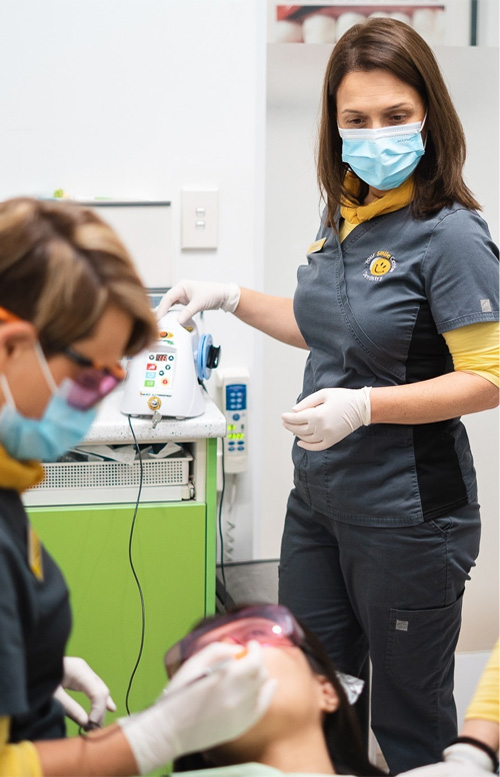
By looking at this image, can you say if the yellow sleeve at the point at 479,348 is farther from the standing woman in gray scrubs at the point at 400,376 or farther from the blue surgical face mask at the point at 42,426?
the blue surgical face mask at the point at 42,426

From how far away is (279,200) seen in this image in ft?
8.34

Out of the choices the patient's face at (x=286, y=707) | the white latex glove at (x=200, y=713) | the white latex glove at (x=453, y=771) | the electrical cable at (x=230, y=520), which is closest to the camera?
the white latex glove at (x=200, y=713)

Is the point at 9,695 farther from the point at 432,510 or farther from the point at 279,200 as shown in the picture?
the point at 279,200

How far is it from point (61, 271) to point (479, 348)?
93 centimetres

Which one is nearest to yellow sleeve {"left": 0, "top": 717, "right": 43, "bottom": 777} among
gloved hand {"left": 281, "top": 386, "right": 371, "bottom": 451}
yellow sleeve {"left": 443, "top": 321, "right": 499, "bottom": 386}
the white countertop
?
gloved hand {"left": 281, "top": 386, "right": 371, "bottom": 451}

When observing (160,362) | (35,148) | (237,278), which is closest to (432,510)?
(160,362)

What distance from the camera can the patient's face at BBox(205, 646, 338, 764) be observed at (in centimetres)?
123

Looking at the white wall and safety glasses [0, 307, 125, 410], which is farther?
the white wall

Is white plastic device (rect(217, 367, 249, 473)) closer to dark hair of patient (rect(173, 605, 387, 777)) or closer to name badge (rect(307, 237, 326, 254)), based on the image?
name badge (rect(307, 237, 326, 254))

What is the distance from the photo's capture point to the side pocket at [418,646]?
5.48 feet

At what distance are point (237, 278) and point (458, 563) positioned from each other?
1.16m

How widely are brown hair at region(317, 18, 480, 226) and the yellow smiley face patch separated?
0.10 m

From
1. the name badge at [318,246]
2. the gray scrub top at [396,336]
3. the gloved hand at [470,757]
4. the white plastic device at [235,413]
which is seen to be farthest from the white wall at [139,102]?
the gloved hand at [470,757]

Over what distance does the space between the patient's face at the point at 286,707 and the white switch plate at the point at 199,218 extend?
146 cm
